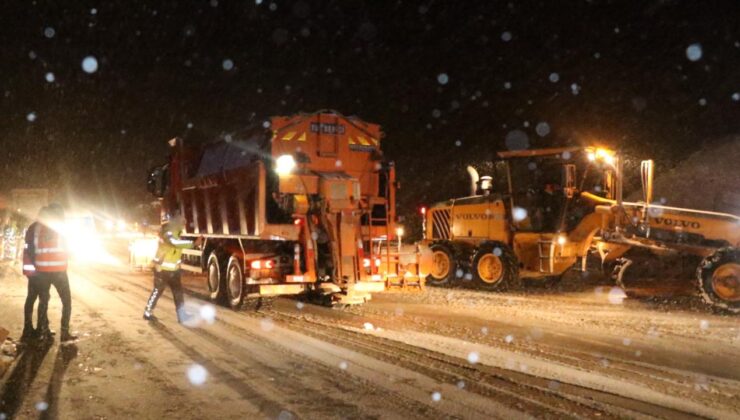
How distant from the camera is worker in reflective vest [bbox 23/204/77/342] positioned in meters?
9.00

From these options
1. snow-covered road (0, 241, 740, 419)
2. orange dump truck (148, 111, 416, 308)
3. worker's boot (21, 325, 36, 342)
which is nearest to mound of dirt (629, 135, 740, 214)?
snow-covered road (0, 241, 740, 419)

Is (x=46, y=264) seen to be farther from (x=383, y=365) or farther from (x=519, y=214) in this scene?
(x=519, y=214)

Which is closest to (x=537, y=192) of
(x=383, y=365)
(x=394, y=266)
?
(x=394, y=266)

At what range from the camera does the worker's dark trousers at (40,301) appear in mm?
8883

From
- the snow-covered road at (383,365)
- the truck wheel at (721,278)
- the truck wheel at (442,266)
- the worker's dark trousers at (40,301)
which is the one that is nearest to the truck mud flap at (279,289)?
the snow-covered road at (383,365)

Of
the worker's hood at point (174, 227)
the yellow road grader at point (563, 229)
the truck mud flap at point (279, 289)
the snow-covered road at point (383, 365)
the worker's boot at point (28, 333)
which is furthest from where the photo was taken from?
the yellow road grader at point (563, 229)

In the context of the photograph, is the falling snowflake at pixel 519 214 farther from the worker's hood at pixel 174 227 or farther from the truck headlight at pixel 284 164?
the worker's hood at pixel 174 227

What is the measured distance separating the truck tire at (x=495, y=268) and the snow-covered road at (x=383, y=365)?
3.24 m

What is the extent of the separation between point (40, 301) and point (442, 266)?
1056 centimetres

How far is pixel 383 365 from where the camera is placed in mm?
7473

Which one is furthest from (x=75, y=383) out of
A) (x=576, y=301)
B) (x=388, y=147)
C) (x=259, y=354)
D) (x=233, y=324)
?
(x=388, y=147)

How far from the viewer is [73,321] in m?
10.5

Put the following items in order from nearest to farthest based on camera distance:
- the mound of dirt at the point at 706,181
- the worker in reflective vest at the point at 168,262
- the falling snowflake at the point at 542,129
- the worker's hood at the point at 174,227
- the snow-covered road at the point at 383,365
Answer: the snow-covered road at the point at 383,365 < the worker in reflective vest at the point at 168,262 < the worker's hood at the point at 174,227 < the mound of dirt at the point at 706,181 < the falling snowflake at the point at 542,129

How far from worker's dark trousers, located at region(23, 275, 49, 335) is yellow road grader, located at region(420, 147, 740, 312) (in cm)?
634
